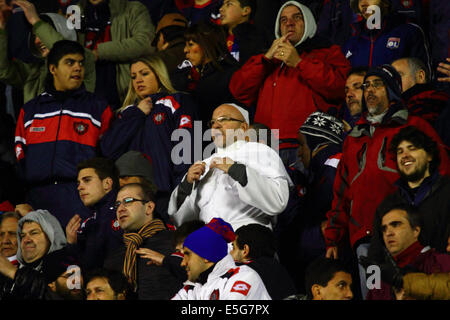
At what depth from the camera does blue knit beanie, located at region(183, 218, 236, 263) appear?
717 cm

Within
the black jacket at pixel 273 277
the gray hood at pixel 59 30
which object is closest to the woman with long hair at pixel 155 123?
the gray hood at pixel 59 30

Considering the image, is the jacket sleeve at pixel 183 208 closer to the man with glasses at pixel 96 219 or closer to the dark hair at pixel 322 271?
the man with glasses at pixel 96 219

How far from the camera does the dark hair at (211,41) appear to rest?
984 centimetres

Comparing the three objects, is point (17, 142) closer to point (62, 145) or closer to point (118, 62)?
point (62, 145)

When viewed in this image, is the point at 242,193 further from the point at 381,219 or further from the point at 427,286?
the point at 427,286

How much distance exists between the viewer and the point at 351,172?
7.93m

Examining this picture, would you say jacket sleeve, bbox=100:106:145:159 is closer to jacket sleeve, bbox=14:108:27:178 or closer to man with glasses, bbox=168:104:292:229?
jacket sleeve, bbox=14:108:27:178

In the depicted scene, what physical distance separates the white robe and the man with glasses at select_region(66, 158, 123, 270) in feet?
1.87

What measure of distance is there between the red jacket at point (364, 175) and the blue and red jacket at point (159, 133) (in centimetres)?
177

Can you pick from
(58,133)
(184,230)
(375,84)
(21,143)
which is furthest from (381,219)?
(21,143)

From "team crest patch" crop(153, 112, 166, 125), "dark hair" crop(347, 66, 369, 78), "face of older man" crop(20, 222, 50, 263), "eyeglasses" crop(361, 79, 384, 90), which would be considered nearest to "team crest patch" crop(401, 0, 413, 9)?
"dark hair" crop(347, 66, 369, 78)

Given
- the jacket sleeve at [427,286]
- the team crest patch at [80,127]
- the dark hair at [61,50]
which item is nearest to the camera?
the jacket sleeve at [427,286]
